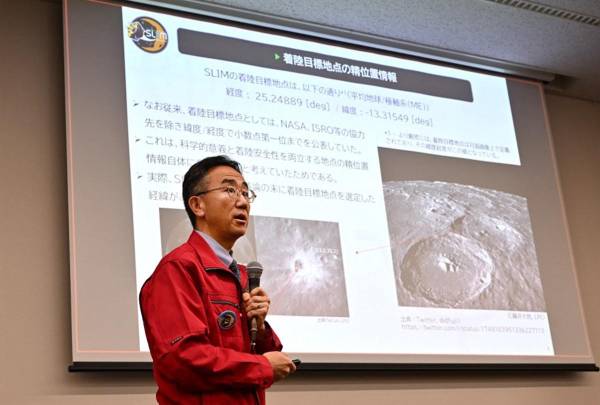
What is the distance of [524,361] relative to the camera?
13.0ft

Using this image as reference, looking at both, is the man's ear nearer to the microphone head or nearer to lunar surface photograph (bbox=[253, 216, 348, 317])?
the microphone head

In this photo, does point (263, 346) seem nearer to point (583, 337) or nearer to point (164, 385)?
point (164, 385)

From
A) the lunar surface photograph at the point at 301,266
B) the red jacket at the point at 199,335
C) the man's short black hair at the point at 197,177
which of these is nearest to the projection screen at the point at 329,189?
the lunar surface photograph at the point at 301,266

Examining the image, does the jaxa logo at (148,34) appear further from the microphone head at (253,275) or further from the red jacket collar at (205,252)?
the microphone head at (253,275)

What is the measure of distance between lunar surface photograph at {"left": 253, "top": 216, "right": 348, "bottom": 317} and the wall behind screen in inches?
12.1

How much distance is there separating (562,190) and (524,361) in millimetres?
1177

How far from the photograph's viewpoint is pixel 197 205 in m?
2.08

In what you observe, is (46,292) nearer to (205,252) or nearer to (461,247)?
(205,252)

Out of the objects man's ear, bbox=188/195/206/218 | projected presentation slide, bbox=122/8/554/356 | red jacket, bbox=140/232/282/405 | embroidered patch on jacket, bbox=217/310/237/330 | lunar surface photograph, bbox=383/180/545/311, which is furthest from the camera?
lunar surface photograph, bbox=383/180/545/311

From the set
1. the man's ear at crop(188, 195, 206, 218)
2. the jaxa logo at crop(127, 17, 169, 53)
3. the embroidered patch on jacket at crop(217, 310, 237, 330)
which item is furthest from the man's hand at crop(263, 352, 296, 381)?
the jaxa logo at crop(127, 17, 169, 53)

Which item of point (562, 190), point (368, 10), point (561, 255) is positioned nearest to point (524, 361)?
point (561, 255)

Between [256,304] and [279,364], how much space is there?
145mm

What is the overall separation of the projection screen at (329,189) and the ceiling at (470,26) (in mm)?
100

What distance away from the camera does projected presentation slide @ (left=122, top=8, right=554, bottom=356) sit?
354cm
